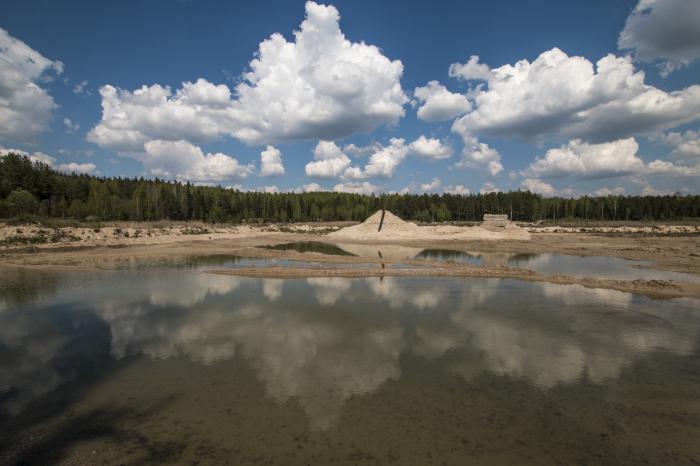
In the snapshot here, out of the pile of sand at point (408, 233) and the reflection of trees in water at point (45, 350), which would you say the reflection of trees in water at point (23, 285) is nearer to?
the reflection of trees in water at point (45, 350)

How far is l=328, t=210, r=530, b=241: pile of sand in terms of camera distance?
5812 cm

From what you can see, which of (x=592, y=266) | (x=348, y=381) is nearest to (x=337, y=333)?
(x=348, y=381)

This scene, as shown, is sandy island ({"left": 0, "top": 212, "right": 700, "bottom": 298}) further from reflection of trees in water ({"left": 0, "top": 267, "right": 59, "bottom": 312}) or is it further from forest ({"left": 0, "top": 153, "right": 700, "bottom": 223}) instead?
forest ({"left": 0, "top": 153, "right": 700, "bottom": 223})

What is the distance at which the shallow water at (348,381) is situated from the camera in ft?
21.4

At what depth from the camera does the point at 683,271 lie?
87.1 ft

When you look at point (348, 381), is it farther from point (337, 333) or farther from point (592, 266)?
point (592, 266)

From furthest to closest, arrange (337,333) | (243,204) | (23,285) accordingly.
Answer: (243,204), (23,285), (337,333)

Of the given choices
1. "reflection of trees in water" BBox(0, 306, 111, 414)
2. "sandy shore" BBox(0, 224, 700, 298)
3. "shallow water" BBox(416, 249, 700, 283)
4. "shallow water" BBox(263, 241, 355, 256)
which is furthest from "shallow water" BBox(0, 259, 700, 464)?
"shallow water" BBox(263, 241, 355, 256)

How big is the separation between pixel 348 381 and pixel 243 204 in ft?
412

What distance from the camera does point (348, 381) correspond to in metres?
8.99

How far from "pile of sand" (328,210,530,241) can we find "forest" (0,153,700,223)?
142 ft

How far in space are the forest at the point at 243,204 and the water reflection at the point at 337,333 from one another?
67.5 meters

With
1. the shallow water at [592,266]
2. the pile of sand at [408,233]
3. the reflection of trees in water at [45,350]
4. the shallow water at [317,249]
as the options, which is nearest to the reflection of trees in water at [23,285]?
the reflection of trees in water at [45,350]

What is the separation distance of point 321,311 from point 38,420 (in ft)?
31.2
